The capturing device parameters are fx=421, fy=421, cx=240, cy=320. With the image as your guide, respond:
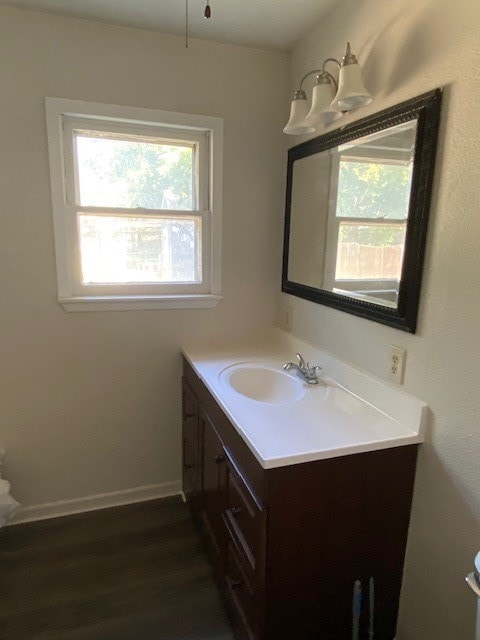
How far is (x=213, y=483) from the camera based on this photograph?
68.1 inches

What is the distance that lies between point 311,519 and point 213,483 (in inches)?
22.3

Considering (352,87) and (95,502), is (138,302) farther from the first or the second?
(352,87)

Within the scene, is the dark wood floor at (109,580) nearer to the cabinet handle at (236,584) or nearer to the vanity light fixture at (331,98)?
the cabinet handle at (236,584)

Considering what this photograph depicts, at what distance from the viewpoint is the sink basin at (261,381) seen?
187 cm

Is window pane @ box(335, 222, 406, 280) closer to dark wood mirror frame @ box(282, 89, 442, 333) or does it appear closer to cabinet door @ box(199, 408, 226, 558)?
dark wood mirror frame @ box(282, 89, 442, 333)

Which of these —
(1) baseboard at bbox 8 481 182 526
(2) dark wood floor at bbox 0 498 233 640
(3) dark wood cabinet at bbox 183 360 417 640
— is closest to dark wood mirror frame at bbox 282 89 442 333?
(3) dark wood cabinet at bbox 183 360 417 640

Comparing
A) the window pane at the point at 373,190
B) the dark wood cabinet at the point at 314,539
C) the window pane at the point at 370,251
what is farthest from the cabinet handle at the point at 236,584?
the window pane at the point at 373,190

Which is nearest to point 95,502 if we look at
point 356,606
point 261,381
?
point 261,381

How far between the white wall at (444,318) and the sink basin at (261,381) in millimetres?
479

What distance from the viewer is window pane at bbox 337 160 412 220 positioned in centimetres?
139

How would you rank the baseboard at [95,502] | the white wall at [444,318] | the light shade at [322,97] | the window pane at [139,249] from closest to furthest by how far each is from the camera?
the white wall at [444,318], the light shade at [322,97], the window pane at [139,249], the baseboard at [95,502]

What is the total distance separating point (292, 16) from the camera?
178 cm

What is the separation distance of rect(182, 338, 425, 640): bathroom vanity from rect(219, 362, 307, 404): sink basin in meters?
0.28

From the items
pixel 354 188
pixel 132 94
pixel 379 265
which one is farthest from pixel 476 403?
pixel 132 94
